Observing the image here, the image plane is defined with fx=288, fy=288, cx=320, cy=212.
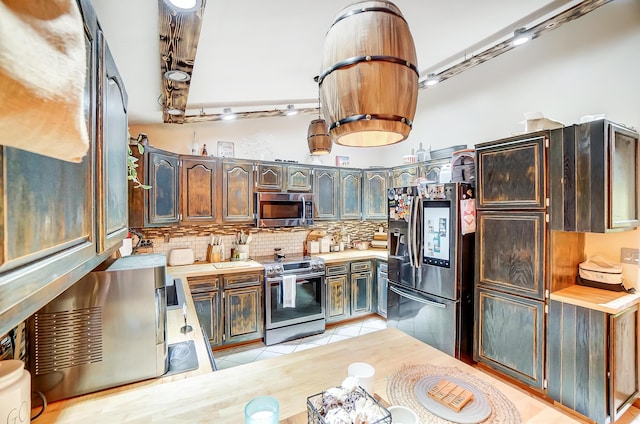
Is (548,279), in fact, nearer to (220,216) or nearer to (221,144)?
(220,216)

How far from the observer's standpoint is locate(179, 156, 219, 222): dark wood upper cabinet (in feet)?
11.2

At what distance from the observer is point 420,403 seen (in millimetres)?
1098

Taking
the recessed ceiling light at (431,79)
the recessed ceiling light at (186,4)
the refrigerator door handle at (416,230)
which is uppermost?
the recessed ceiling light at (431,79)

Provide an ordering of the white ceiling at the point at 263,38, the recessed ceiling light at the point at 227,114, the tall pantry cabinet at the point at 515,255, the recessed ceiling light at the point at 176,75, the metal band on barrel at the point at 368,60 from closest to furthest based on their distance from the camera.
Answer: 1. the metal band on barrel at the point at 368,60
2. the white ceiling at the point at 263,38
3. the recessed ceiling light at the point at 176,75
4. the tall pantry cabinet at the point at 515,255
5. the recessed ceiling light at the point at 227,114

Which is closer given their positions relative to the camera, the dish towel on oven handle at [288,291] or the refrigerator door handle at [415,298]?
the refrigerator door handle at [415,298]

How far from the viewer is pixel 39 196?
0.45 meters

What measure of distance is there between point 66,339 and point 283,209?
292cm

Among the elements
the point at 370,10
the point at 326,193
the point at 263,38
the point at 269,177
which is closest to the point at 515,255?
the point at 326,193

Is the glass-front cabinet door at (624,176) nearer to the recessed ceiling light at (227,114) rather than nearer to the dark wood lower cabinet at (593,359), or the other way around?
the dark wood lower cabinet at (593,359)

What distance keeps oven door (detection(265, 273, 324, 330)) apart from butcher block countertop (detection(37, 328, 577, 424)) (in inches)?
82.7

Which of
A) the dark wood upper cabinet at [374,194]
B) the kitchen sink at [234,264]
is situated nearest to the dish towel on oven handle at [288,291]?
the kitchen sink at [234,264]

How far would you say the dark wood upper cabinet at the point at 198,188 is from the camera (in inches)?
134

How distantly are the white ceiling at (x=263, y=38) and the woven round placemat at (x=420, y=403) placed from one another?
2122mm

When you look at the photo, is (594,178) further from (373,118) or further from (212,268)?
(212,268)
